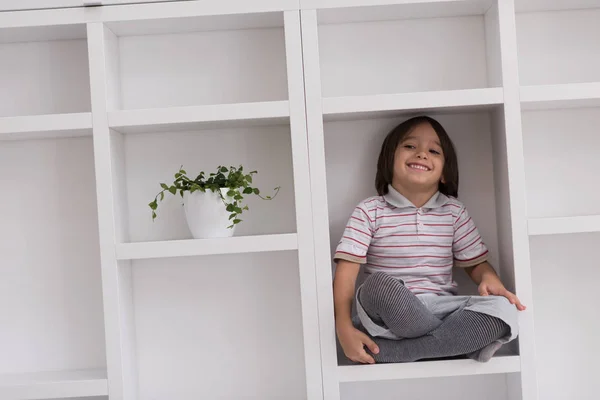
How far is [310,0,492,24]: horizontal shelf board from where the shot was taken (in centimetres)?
156

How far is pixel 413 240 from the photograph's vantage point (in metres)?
1.61

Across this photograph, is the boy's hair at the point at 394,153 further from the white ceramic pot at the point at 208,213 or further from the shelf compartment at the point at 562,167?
the white ceramic pot at the point at 208,213

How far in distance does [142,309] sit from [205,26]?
732 mm

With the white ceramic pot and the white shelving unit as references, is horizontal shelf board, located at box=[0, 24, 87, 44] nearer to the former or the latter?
the white ceramic pot

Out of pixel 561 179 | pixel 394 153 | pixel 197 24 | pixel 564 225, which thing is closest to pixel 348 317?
pixel 394 153

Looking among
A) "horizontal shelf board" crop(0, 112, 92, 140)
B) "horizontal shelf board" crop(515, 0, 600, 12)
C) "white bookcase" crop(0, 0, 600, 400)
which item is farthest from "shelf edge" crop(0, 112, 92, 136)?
"horizontal shelf board" crop(515, 0, 600, 12)

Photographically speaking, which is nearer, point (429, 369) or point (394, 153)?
point (429, 369)

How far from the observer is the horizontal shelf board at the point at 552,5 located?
65.9 inches

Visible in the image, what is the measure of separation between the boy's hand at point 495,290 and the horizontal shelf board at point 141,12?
0.76 meters

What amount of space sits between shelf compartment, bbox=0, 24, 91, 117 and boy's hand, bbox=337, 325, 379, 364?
87 centimetres

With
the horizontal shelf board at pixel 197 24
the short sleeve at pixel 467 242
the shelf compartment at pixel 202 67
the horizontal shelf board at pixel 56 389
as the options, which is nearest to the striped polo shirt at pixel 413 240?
the short sleeve at pixel 467 242

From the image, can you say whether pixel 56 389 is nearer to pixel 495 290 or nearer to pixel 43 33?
pixel 43 33

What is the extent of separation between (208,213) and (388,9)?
0.64 m

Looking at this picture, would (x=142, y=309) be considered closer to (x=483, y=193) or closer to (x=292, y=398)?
(x=292, y=398)
